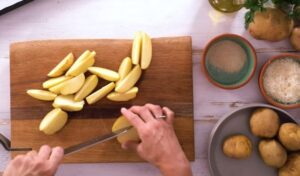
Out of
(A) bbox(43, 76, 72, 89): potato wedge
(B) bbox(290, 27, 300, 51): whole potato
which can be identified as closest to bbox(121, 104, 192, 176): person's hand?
(A) bbox(43, 76, 72, 89): potato wedge

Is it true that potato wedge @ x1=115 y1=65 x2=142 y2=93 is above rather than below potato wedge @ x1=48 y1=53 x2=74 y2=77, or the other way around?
below

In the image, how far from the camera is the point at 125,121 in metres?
1.10

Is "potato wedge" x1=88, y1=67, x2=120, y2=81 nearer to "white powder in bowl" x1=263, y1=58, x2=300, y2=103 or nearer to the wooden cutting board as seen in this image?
the wooden cutting board

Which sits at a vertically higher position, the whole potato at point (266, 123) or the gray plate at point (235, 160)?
the whole potato at point (266, 123)

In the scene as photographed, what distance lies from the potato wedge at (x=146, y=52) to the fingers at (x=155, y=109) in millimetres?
122

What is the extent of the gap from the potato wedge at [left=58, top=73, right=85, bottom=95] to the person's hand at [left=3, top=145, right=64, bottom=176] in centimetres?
20

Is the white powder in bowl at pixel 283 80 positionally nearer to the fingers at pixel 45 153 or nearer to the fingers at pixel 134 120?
the fingers at pixel 134 120

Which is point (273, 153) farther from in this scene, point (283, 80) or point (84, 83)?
point (84, 83)

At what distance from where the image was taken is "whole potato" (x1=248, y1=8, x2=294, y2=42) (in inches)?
41.8

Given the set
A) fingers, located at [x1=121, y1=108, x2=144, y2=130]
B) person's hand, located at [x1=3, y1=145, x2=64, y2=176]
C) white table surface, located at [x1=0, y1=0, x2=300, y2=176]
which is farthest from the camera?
white table surface, located at [x1=0, y1=0, x2=300, y2=176]

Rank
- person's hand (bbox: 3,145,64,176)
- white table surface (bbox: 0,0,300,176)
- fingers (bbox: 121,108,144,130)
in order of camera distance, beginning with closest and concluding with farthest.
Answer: person's hand (bbox: 3,145,64,176) < fingers (bbox: 121,108,144,130) < white table surface (bbox: 0,0,300,176)

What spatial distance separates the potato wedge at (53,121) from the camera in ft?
3.53

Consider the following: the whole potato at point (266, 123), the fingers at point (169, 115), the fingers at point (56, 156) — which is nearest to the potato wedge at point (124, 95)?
the fingers at point (169, 115)

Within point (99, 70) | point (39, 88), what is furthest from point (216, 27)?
point (39, 88)
